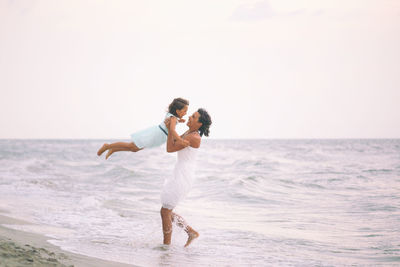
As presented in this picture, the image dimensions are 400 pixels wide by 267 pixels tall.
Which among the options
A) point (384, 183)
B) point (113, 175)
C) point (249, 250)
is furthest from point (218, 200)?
point (113, 175)

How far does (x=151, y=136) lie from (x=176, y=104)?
52 cm

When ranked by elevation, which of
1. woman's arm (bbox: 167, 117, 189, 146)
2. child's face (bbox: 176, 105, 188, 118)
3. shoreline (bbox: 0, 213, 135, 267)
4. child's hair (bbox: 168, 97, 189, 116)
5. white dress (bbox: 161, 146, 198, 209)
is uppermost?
child's hair (bbox: 168, 97, 189, 116)

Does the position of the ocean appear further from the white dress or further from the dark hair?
the dark hair

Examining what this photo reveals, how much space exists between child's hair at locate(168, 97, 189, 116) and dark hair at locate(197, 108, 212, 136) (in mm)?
222

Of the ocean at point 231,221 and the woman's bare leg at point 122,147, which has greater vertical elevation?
the woman's bare leg at point 122,147

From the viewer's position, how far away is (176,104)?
17.7 feet

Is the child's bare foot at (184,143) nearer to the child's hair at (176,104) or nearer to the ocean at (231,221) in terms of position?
the child's hair at (176,104)

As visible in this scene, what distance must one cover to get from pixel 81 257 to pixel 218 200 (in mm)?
7032

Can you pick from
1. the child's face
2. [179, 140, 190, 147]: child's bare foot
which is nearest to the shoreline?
[179, 140, 190, 147]: child's bare foot

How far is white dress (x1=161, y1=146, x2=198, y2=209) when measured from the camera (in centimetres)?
554

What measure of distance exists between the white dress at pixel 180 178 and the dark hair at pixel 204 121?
255 millimetres

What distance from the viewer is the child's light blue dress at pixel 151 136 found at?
215 inches

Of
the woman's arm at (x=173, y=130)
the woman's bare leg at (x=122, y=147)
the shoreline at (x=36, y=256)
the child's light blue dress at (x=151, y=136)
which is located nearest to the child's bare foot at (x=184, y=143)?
the woman's arm at (x=173, y=130)

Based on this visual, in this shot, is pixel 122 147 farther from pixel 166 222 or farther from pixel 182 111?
pixel 166 222
